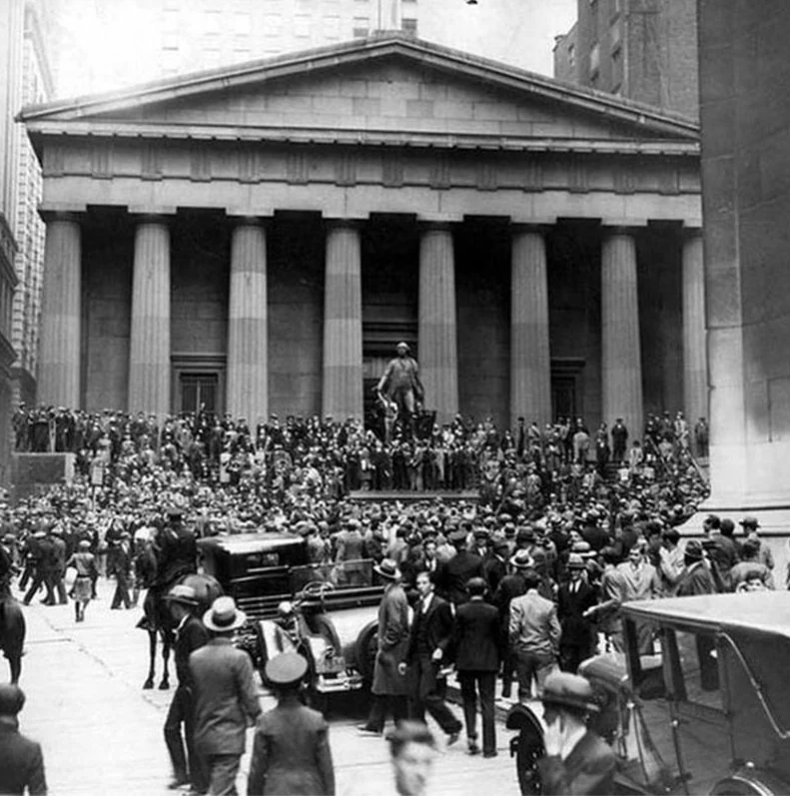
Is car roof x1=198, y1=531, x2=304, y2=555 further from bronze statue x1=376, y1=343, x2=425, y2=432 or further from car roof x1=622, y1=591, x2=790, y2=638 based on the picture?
bronze statue x1=376, y1=343, x2=425, y2=432

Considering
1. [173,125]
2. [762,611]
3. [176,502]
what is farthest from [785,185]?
[173,125]

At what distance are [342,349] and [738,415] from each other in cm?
2842

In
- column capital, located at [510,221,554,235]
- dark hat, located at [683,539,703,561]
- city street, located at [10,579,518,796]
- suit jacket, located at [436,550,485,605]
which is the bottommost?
city street, located at [10,579,518,796]

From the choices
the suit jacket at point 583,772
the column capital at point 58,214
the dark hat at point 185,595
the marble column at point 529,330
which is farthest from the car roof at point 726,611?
the column capital at point 58,214

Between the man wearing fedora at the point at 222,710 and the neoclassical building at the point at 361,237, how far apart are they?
3478cm

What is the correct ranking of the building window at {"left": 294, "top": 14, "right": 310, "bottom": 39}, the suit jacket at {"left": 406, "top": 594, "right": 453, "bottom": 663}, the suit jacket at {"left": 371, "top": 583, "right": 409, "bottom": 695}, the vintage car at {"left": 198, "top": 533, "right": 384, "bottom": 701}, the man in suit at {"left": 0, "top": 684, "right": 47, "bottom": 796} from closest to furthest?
the man in suit at {"left": 0, "top": 684, "right": 47, "bottom": 796} < the suit jacket at {"left": 406, "top": 594, "right": 453, "bottom": 663} < the suit jacket at {"left": 371, "top": 583, "right": 409, "bottom": 695} < the vintage car at {"left": 198, "top": 533, "right": 384, "bottom": 701} < the building window at {"left": 294, "top": 14, "right": 310, "bottom": 39}

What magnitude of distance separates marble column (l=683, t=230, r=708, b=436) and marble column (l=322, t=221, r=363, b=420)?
12761 millimetres

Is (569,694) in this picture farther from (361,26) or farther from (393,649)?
(361,26)

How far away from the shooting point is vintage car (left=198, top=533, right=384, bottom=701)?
41.3 feet

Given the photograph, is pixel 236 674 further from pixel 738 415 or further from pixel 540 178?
pixel 540 178

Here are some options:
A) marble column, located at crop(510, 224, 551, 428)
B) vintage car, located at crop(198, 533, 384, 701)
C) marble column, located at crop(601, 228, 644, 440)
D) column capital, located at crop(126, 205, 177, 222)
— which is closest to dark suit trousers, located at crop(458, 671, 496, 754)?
vintage car, located at crop(198, 533, 384, 701)

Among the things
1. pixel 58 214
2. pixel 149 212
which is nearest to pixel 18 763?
pixel 149 212

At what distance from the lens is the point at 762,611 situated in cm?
631

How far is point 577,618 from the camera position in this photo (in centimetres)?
1197
